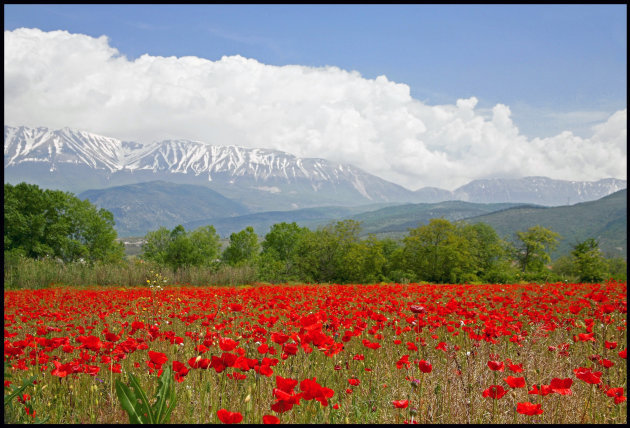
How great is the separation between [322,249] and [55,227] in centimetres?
3219

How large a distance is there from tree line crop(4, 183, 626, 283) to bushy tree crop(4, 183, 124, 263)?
98mm

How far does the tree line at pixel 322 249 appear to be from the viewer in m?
35.7

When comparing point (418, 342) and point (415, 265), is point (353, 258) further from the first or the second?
point (418, 342)

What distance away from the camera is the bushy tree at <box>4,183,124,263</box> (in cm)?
4562

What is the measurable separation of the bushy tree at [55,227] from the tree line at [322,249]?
0.10 metres

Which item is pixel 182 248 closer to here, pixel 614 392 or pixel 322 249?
pixel 322 249

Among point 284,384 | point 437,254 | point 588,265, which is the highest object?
point 284,384

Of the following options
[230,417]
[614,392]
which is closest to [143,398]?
[230,417]

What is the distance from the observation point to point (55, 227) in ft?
157

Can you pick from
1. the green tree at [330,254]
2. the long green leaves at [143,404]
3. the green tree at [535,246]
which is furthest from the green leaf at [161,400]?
the green tree at [535,246]

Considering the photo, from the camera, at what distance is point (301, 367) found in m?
4.28

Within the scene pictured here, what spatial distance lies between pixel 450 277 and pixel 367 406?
34.6 metres

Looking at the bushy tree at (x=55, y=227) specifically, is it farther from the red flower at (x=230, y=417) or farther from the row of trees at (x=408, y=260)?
the red flower at (x=230, y=417)

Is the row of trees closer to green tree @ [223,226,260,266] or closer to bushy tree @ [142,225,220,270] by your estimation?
green tree @ [223,226,260,266]
